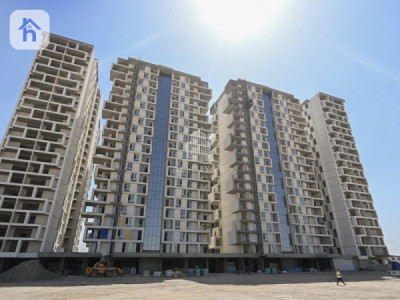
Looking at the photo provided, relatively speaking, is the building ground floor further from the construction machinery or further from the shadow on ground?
the shadow on ground

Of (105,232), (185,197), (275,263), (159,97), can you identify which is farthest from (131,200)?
(275,263)

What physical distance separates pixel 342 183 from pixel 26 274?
78802 mm

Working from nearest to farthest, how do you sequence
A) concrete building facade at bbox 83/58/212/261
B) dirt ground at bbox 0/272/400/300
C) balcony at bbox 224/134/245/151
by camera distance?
1. dirt ground at bbox 0/272/400/300
2. concrete building facade at bbox 83/58/212/261
3. balcony at bbox 224/134/245/151

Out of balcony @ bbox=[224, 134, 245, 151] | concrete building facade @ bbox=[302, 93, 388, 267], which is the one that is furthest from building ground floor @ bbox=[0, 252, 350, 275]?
balcony @ bbox=[224, 134, 245, 151]

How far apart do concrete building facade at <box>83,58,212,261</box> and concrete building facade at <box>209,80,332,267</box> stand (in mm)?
7263

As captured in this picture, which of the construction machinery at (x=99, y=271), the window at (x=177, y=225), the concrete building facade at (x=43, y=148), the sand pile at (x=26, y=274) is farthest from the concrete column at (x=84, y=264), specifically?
the window at (x=177, y=225)

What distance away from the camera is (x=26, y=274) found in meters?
34.9

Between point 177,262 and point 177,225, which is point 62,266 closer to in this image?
point 177,262

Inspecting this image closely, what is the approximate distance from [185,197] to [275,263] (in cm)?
2677

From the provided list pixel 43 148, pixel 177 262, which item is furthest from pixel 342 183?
pixel 43 148

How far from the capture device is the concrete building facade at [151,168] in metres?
53.1

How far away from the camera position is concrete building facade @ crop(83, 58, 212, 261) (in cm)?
5306

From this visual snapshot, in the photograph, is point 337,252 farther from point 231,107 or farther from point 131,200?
point 131,200

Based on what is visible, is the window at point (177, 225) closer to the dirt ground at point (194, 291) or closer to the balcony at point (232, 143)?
the balcony at point (232, 143)
